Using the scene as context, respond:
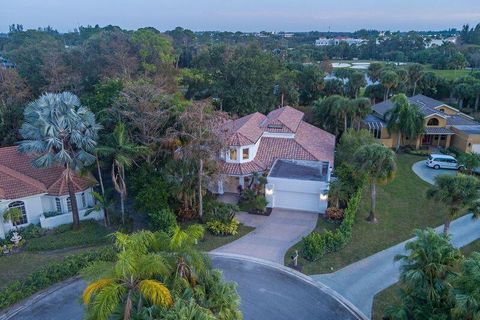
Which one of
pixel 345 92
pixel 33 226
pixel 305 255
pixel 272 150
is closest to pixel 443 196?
pixel 305 255

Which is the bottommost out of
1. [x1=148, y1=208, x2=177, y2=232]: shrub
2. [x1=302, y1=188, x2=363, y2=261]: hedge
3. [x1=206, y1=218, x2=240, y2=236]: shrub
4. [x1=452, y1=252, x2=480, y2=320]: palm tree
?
[x1=206, y1=218, x2=240, y2=236]: shrub

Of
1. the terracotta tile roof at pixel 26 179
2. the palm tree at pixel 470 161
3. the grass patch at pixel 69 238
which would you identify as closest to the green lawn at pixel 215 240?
the grass patch at pixel 69 238

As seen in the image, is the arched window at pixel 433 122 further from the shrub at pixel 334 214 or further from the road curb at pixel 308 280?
the road curb at pixel 308 280

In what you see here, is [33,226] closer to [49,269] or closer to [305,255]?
[49,269]

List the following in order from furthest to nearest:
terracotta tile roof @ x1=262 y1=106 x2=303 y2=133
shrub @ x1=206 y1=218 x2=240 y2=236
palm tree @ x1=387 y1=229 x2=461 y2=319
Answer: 1. terracotta tile roof @ x1=262 y1=106 x2=303 y2=133
2. shrub @ x1=206 y1=218 x2=240 y2=236
3. palm tree @ x1=387 y1=229 x2=461 y2=319

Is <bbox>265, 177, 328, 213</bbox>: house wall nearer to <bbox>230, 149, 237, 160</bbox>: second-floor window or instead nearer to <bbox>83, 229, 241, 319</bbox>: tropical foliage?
<bbox>230, 149, 237, 160</bbox>: second-floor window

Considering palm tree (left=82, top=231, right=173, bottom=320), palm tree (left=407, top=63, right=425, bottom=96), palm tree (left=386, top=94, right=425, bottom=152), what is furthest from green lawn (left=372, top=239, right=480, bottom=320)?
palm tree (left=407, top=63, right=425, bottom=96)
